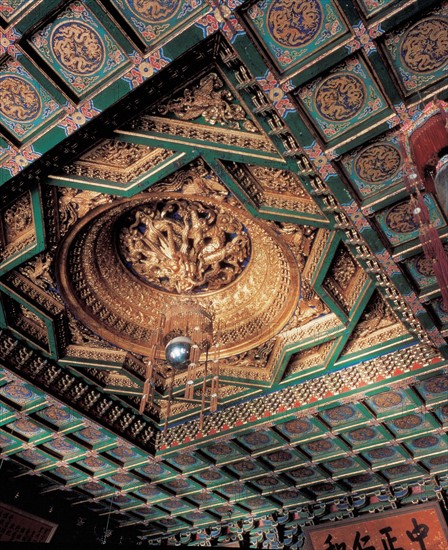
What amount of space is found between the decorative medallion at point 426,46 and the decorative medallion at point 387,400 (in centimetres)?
413

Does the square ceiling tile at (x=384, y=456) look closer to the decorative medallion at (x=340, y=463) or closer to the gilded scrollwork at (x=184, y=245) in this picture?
the decorative medallion at (x=340, y=463)

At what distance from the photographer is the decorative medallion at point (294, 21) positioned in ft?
12.6

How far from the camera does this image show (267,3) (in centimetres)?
383

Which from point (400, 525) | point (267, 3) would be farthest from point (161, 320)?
point (400, 525)

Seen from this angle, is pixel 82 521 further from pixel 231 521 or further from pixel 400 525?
pixel 400 525

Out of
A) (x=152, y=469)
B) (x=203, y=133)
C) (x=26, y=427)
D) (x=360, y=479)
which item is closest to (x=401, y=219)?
(x=203, y=133)

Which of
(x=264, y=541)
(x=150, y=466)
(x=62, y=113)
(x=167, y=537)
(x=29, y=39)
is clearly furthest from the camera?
(x=167, y=537)

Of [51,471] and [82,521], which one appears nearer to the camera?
[51,471]

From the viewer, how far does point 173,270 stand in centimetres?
672

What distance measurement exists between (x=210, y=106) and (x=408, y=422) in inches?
195

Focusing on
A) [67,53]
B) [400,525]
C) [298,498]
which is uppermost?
[67,53]

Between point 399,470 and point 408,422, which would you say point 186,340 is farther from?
point 399,470

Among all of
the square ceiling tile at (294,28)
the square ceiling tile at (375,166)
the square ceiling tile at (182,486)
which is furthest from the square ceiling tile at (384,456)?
the square ceiling tile at (294,28)

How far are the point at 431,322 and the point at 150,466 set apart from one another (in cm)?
491
